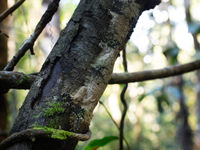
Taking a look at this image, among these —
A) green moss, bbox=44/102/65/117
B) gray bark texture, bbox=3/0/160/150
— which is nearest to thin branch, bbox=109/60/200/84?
gray bark texture, bbox=3/0/160/150

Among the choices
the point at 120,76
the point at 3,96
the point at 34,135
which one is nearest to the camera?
the point at 34,135

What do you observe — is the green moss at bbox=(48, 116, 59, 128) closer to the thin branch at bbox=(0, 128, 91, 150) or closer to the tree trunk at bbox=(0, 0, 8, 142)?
the thin branch at bbox=(0, 128, 91, 150)

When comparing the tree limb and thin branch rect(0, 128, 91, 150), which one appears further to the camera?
the tree limb

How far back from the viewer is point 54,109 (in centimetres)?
49

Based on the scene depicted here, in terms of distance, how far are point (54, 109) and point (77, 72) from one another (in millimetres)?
95

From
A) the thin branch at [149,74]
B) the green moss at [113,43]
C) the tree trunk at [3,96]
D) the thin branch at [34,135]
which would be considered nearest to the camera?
the thin branch at [34,135]

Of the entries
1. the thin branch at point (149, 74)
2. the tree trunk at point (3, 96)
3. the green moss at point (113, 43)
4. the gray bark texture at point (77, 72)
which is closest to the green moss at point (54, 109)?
the gray bark texture at point (77, 72)

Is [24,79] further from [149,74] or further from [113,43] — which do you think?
[149,74]

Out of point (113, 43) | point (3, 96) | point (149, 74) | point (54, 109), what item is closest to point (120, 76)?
point (149, 74)

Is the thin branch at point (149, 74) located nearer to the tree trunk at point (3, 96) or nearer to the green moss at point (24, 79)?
the green moss at point (24, 79)

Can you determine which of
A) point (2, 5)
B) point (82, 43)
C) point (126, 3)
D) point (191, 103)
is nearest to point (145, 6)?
point (126, 3)

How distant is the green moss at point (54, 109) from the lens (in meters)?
0.48

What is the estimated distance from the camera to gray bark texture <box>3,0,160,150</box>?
48 centimetres

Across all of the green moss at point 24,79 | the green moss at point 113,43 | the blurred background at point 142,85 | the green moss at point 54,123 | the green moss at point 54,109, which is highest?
the green moss at point 113,43
